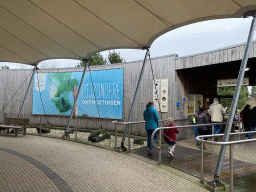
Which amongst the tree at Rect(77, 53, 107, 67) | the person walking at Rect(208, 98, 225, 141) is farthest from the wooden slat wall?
the tree at Rect(77, 53, 107, 67)

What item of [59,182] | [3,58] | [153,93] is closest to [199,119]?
[153,93]

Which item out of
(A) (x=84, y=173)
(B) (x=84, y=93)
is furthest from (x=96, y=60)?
(A) (x=84, y=173)

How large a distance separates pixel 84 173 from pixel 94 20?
3.92 m

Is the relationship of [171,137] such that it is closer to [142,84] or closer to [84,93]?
[142,84]

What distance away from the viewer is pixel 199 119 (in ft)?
24.0

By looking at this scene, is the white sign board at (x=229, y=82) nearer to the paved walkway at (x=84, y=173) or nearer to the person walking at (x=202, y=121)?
the person walking at (x=202, y=121)

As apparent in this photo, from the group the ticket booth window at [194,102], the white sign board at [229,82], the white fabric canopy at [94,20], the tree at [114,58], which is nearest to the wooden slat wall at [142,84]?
the ticket booth window at [194,102]

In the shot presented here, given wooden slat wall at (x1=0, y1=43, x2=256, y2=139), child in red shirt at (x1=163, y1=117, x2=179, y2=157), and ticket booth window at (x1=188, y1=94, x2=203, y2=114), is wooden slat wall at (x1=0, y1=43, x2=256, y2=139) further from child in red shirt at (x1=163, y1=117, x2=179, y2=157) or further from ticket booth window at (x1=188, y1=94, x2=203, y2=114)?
child in red shirt at (x1=163, y1=117, x2=179, y2=157)

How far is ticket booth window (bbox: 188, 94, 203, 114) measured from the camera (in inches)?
397

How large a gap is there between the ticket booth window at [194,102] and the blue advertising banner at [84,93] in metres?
3.56

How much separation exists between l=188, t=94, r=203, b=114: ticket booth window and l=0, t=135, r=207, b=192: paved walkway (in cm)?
509

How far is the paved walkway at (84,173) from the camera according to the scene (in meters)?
3.68

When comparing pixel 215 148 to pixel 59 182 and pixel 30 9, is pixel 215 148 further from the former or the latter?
pixel 30 9

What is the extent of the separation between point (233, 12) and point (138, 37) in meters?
2.72
